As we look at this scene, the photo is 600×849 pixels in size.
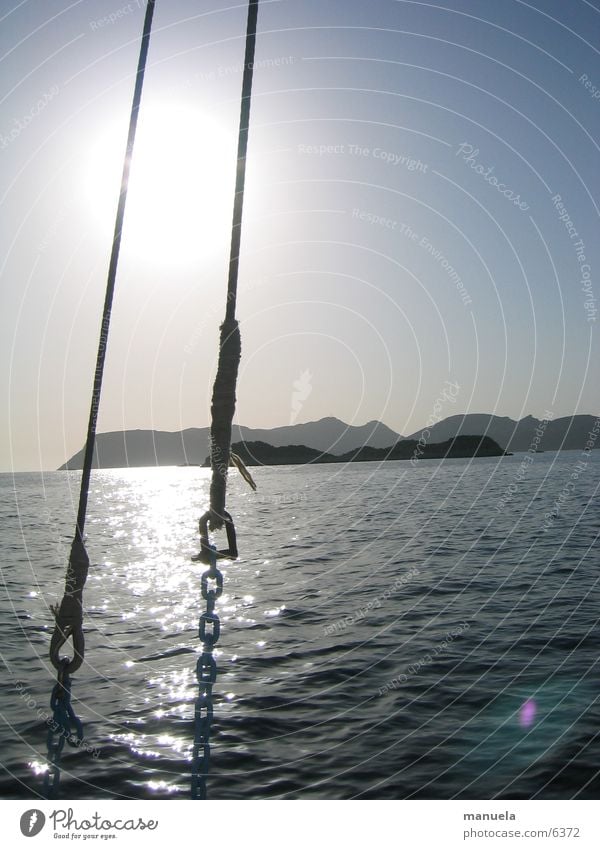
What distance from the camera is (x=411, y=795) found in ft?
31.1

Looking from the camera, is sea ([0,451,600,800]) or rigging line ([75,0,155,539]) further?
sea ([0,451,600,800])

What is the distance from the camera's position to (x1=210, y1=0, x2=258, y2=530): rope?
4.58 meters

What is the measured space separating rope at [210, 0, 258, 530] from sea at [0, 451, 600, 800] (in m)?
7.17

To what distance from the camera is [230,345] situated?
497 cm

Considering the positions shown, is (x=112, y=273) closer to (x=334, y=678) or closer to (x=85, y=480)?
(x=85, y=480)

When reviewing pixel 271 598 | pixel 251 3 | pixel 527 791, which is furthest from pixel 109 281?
pixel 271 598

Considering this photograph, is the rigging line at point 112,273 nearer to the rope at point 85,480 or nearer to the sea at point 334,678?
the rope at point 85,480

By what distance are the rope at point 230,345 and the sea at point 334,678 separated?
7171 millimetres

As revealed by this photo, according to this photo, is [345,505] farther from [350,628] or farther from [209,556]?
[209,556]

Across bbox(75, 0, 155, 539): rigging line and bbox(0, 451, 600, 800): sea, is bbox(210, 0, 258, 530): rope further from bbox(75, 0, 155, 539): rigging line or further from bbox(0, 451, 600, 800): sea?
bbox(0, 451, 600, 800): sea

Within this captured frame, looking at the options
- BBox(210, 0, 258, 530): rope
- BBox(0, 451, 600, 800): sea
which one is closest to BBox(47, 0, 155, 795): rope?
BBox(210, 0, 258, 530): rope

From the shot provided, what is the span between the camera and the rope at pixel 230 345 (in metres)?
4.58

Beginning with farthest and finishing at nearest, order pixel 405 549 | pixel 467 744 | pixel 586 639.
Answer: pixel 405 549, pixel 586 639, pixel 467 744

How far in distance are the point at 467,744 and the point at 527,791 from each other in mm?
1532
